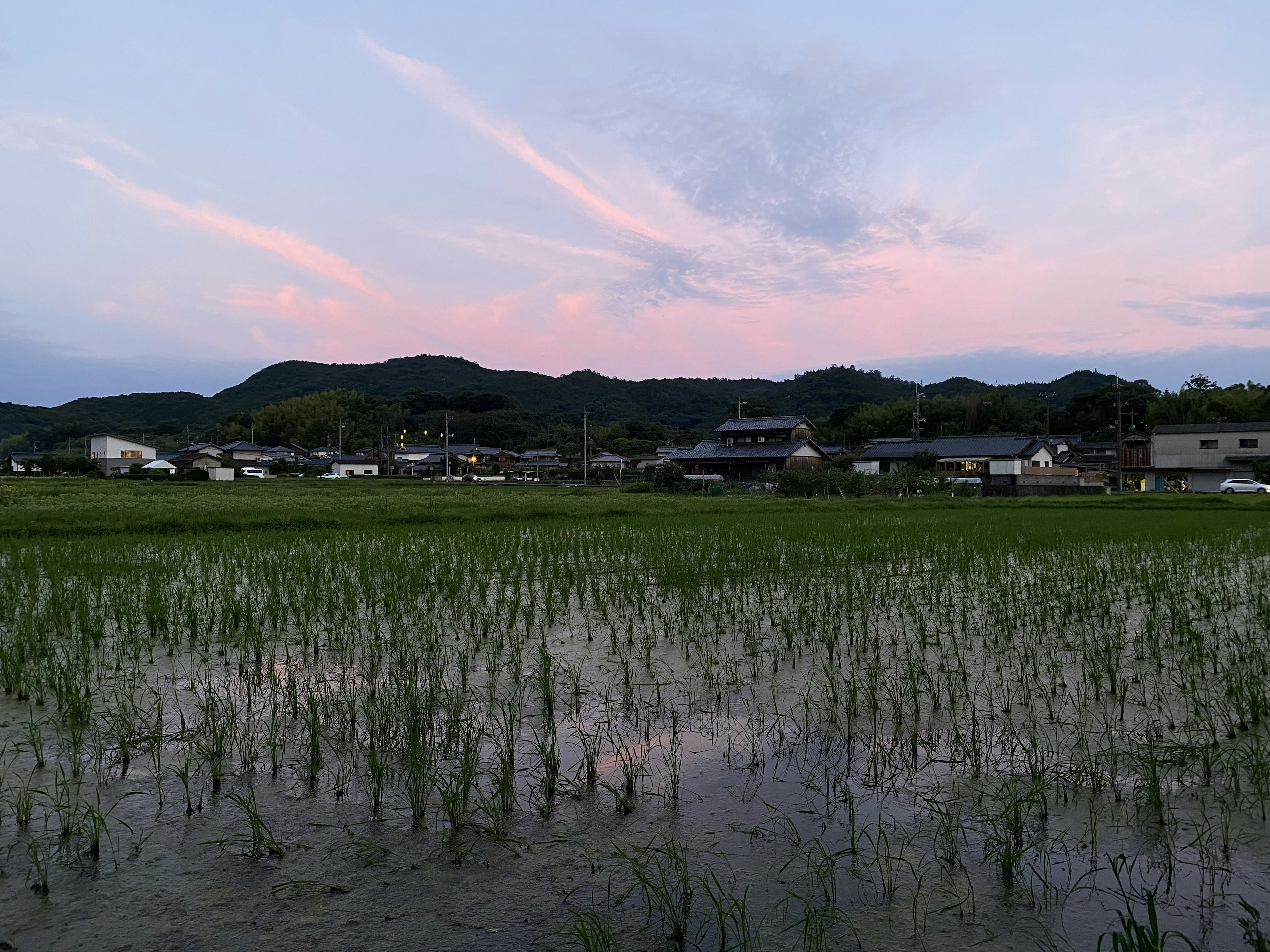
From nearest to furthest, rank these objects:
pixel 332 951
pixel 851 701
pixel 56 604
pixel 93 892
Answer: pixel 332 951 < pixel 93 892 < pixel 851 701 < pixel 56 604

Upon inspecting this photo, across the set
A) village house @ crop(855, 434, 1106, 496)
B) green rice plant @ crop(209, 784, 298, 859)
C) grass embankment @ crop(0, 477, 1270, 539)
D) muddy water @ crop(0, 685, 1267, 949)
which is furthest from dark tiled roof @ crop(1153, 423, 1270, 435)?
green rice plant @ crop(209, 784, 298, 859)

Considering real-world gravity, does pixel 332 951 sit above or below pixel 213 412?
below

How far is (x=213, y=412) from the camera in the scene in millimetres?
112188

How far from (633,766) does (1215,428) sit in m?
46.4

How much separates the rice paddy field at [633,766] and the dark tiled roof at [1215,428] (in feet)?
126

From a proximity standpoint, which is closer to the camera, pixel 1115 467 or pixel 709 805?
pixel 709 805

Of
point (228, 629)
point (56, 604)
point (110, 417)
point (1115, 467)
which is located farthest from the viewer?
point (110, 417)

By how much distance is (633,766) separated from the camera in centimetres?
321

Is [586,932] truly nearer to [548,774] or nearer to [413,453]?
[548,774]

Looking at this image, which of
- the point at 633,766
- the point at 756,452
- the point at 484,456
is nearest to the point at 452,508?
the point at 633,766

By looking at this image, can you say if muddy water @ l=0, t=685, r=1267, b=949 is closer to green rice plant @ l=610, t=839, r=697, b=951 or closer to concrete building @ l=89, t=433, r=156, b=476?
green rice plant @ l=610, t=839, r=697, b=951

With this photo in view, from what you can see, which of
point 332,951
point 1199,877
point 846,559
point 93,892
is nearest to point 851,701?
point 1199,877

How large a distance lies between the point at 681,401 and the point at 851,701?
110446 millimetres

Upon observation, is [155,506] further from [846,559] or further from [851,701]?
[851,701]
